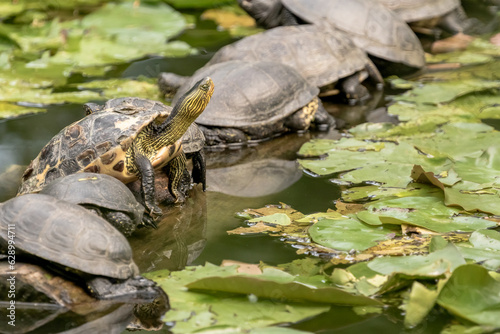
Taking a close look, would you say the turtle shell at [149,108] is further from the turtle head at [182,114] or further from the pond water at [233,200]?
the pond water at [233,200]

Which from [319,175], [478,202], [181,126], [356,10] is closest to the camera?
[478,202]

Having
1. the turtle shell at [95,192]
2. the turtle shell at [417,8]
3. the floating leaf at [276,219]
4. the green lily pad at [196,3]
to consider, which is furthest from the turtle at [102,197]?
the green lily pad at [196,3]

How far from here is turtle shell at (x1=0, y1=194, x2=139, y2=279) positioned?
9.18 ft

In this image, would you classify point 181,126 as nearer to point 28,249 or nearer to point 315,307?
point 28,249

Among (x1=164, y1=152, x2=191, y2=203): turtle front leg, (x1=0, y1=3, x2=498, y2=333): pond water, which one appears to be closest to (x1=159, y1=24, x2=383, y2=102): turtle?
(x1=0, y1=3, x2=498, y2=333): pond water

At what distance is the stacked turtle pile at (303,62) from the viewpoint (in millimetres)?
5172

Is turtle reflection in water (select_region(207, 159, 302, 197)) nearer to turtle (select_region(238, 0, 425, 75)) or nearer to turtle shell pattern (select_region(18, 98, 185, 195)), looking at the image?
turtle shell pattern (select_region(18, 98, 185, 195))

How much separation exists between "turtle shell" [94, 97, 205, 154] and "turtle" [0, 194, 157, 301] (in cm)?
110

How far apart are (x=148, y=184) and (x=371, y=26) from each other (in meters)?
4.02

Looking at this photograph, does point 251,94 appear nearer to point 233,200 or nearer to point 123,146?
point 233,200

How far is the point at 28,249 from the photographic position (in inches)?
111

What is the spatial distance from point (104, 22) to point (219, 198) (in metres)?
4.47

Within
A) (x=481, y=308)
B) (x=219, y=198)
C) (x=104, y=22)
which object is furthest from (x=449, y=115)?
(x=104, y=22)

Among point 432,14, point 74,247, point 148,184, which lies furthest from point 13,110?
point 432,14
